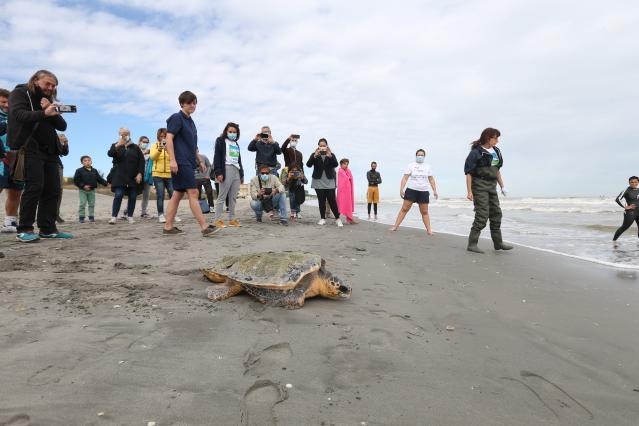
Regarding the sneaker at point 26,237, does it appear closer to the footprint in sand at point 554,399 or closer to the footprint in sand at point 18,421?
the footprint in sand at point 18,421

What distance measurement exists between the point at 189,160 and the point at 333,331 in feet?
13.9

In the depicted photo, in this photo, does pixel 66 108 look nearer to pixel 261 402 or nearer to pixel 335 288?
pixel 335 288

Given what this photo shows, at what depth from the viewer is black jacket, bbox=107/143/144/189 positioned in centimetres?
793

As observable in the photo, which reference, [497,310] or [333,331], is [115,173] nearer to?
[333,331]

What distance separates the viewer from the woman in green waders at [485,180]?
6289 mm

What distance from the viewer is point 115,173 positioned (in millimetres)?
7957

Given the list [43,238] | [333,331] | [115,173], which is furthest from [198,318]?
[115,173]

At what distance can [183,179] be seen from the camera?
567 cm

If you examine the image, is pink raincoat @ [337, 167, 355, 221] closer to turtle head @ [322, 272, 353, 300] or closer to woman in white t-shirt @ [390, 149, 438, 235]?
woman in white t-shirt @ [390, 149, 438, 235]

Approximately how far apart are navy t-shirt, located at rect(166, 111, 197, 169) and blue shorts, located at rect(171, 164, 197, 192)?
Answer: 68mm

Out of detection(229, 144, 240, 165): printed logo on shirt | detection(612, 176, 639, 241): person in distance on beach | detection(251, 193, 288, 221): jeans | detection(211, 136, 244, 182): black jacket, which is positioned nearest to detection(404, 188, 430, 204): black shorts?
detection(251, 193, 288, 221): jeans

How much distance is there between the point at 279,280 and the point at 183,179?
11.2 feet

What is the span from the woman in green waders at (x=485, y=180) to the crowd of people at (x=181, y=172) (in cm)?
2

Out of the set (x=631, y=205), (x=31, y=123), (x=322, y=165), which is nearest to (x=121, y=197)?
(x=31, y=123)
